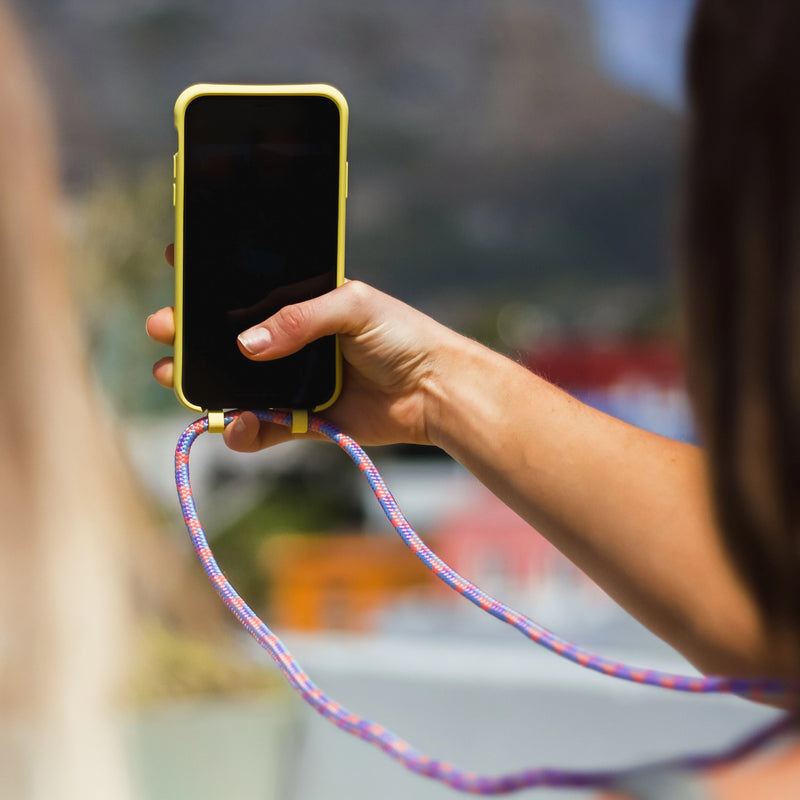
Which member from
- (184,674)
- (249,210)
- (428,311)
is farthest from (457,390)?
(428,311)

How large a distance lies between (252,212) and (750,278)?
309mm

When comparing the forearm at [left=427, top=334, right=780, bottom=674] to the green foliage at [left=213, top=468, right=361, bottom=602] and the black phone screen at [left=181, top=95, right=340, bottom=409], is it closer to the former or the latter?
the black phone screen at [left=181, top=95, right=340, bottom=409]

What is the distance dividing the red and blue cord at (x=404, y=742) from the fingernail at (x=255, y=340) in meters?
0.05

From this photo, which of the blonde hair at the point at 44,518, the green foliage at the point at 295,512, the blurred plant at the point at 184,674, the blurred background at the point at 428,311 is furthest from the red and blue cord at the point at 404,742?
the green foliage at the point at 295,512

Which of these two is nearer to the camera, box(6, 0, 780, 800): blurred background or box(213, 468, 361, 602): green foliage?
box(6, 0, 780, 800): blurred background

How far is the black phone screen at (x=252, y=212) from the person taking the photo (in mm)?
568

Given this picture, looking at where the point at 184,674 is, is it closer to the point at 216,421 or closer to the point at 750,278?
the point at 216,421

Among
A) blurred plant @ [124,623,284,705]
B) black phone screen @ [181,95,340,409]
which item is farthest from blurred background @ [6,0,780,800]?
black phone screen @ [181,95,340,409]

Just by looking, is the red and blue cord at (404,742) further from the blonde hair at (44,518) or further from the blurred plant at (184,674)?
the blurred plant at (184,674)

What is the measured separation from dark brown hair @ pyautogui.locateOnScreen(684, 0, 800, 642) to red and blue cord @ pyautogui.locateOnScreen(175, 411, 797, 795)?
57 millimetres

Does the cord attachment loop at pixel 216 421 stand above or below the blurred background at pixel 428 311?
above

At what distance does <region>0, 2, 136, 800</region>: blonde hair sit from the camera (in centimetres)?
136

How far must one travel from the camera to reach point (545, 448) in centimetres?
59

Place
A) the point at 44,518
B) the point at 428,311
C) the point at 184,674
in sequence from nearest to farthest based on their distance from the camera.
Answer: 1. the point at 44,518
2. the point at 184,674
3. the point at 428,311
